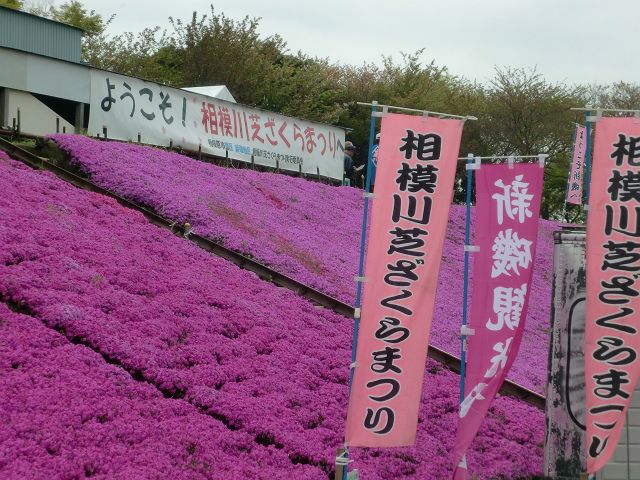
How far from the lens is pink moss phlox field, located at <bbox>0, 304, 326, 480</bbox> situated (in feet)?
25.3

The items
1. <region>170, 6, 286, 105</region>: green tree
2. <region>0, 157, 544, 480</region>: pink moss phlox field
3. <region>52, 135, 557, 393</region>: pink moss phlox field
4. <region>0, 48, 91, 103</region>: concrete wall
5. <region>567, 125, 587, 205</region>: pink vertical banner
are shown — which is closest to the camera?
<region>0, 157, 544, 480</region>: pink moss phlox field

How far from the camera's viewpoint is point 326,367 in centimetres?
1209

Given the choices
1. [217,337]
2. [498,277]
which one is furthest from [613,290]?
[217,337]

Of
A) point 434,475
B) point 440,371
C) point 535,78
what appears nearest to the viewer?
point 434,475

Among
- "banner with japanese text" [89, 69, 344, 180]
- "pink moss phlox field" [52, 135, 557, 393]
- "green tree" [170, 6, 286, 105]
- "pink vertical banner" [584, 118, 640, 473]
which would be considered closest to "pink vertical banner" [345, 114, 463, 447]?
"pink vertical banner" [584, 118, 640, 473]

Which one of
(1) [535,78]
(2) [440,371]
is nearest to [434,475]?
(2) [440,371]

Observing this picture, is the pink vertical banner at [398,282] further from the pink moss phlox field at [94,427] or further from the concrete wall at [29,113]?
the concrete wall at [29,113]

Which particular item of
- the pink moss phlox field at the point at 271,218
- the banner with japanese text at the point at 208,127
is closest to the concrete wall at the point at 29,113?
the banner with japanese text at the point at 208,127

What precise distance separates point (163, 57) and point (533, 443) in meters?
37.5

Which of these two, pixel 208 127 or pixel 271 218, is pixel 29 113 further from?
pixel 271 218

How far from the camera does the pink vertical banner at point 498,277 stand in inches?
344

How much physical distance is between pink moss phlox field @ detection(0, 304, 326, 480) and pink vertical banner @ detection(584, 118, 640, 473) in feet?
10.0

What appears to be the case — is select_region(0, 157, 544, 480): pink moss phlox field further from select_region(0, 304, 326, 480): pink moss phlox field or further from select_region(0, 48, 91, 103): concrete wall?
select_region(0, 48, 91, 103): concrete wall

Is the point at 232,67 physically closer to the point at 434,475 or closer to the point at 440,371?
the point at 440,371
